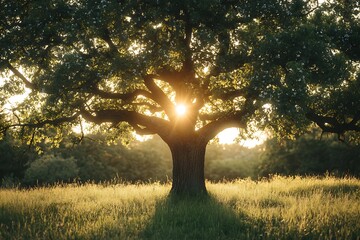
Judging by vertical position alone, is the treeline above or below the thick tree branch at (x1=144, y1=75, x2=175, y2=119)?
below

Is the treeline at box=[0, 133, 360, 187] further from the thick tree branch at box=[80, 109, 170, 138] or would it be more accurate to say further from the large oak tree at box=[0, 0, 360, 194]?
the large oak tree at box=[0, 0, 360, 194]

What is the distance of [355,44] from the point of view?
51.5 ft

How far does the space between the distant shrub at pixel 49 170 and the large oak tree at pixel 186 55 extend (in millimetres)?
31873

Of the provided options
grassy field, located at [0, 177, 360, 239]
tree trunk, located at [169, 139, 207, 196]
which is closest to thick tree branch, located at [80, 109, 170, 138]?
tree trunk, located at [169, 139, 207, 196]

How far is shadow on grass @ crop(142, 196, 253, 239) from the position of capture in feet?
35.0

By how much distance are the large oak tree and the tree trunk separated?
5 cm

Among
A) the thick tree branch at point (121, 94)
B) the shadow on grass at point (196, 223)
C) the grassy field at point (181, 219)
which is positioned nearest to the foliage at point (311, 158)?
the thick tree branch at point (121, 94)

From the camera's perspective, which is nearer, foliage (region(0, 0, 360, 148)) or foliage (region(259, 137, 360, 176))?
foliage (region(0, 0, 360, 148))

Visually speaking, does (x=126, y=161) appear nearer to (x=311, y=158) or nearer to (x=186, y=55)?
(x=311, y=158)

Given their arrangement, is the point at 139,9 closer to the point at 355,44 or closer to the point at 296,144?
the point at 355,44

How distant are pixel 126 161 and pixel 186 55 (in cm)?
5134

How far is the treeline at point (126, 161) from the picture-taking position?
49531 mm

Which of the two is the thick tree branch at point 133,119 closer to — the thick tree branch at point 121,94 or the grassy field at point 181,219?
the thick tree branch at point 121,94

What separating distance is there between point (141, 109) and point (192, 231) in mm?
11543
